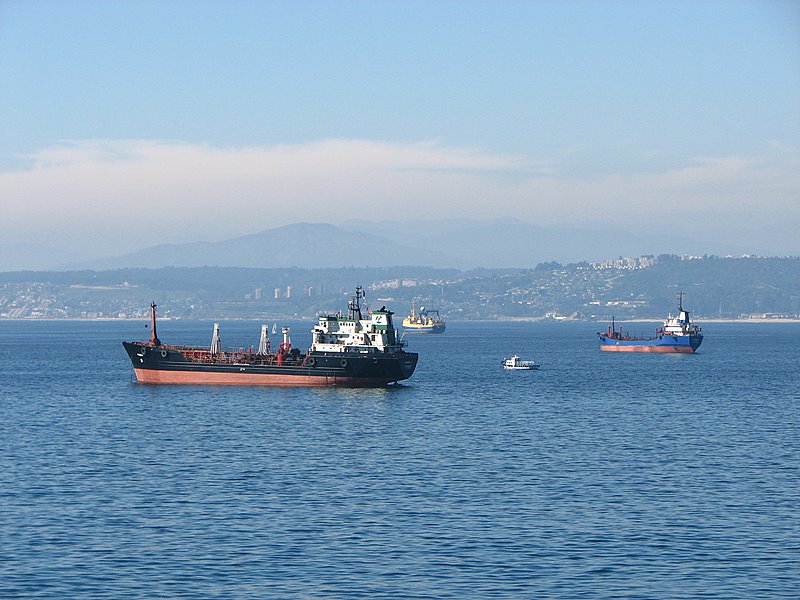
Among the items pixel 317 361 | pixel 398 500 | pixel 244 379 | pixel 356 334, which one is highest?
pixel 356 334

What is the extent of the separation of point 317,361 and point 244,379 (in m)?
8.95

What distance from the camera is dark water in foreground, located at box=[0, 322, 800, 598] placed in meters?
42.6

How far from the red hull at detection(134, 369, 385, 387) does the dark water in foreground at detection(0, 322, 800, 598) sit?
15.7 metres

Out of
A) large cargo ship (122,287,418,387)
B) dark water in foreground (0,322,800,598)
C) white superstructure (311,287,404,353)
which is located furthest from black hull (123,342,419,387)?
dark water in foreground (0,322,800,598)

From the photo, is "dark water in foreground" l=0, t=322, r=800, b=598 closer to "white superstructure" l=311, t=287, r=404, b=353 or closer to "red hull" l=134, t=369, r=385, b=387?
"red hull" l=134, t=369, r=385, b=387

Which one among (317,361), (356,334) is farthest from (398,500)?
(356,334)

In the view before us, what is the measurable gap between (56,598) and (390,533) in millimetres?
14292

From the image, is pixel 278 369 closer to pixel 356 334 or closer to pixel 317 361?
pixel 317 361

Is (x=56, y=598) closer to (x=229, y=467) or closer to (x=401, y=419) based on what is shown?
(x=229, y=467)

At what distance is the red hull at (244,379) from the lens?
12481 centimetres

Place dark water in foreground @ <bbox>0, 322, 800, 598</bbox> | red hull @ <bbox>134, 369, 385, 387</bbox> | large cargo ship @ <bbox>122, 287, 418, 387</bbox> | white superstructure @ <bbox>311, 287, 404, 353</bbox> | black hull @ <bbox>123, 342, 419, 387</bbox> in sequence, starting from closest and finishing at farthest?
dark water in foreground @ <bbox>0, 322, 800, 598</bbox>, black hull @ <bbox>123, 342, 419, 387</bbox>, red hull @ <bbox>134, 369, 385, 387</bbox>, large cargo ship @ <bbox>122, 287, 418, 387</bbox>, white superstructure @ <bbox>311, 287, 404, 353</bbox>

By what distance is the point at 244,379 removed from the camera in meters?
130

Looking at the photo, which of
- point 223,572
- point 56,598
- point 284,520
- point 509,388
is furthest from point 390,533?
point 509,388

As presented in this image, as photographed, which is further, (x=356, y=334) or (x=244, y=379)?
(x=244, y=379)
